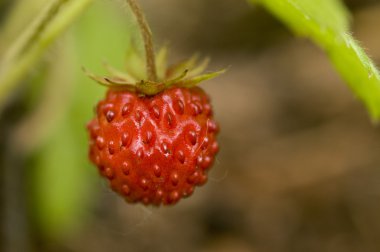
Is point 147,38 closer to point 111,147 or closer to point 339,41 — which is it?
point 111,147

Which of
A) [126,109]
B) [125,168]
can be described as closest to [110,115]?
[126,109]

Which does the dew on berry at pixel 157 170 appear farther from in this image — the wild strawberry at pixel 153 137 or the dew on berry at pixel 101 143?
the dew on berry at pixel 101 143

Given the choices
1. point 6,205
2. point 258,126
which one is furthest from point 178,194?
point 258,126

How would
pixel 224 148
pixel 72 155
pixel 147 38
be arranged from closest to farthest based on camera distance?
pixel 147 38
pixel 72 155
pixel 224 148

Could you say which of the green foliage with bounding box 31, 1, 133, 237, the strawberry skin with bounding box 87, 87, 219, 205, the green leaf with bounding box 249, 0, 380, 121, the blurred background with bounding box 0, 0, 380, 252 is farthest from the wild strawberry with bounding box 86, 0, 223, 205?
the green foliage with bounding box 31, 1, 133, 237

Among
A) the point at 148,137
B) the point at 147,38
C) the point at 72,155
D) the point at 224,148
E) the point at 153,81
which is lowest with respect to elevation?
the point at 224,148

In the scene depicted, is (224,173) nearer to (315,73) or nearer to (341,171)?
(341,171)

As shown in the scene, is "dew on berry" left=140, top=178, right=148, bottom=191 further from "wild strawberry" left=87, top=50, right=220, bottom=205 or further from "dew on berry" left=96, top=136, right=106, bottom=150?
"dew on berry" left=96, top=136, right=106, bottom=150
